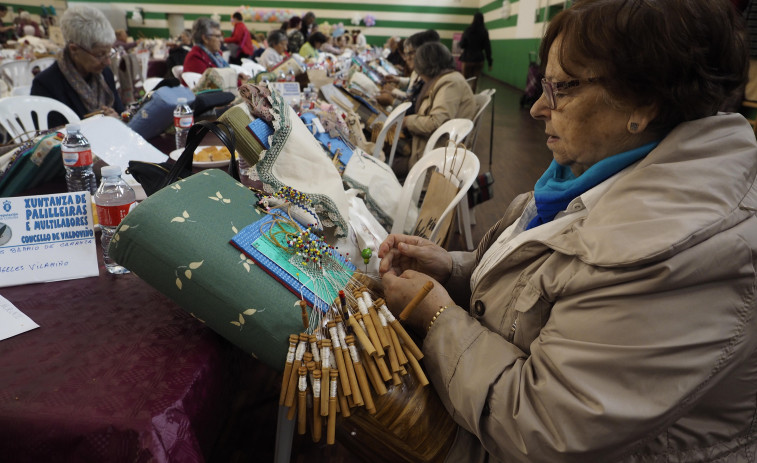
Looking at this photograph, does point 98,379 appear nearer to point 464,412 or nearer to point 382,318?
point 382,318

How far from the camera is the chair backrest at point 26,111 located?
286cm

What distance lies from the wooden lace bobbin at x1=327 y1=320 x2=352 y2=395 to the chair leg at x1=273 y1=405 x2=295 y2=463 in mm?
286

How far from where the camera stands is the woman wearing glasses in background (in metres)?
2.83

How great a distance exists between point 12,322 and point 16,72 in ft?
20.5

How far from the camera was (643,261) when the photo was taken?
0.67 meters

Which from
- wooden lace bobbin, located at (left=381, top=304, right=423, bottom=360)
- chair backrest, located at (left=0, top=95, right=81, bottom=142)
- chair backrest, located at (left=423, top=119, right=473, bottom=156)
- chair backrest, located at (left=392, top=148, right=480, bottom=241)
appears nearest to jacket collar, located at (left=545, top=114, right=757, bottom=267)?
wooden lace bobbin, located at (left=381, top=304, right=423, bottom=360)

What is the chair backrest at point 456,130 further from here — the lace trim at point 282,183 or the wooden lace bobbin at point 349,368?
the wooden lace bobbin at point 349,368

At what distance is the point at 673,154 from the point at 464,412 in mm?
582

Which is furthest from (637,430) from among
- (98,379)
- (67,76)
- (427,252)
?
(67,76)

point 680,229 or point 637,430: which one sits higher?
point 680,229

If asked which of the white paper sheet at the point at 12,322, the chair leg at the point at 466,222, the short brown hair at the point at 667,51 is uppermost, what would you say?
the short brown hair at the point at 667,51

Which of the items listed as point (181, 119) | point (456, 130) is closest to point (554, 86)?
point (456, 130)

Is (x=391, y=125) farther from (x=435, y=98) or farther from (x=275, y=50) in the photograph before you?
(x=275, y=50)

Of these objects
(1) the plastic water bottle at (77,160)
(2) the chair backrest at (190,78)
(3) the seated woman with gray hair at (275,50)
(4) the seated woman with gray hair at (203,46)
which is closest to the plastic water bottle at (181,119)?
(1) the plastic water bottle at (77,160)
